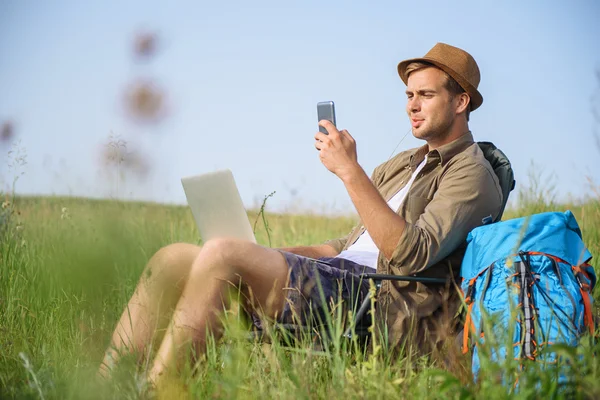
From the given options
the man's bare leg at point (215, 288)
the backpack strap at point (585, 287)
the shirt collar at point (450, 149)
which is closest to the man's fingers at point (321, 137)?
the man's bare leg at point (215, 288)

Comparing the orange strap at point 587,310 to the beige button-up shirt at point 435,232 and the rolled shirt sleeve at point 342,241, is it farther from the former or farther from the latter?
the rolled shirt sleeve at point 342,241

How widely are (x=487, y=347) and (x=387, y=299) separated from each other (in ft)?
3.36

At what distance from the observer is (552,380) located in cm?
180

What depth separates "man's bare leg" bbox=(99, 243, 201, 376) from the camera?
2137mm

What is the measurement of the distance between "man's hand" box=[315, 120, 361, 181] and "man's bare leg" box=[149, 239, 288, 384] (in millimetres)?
408

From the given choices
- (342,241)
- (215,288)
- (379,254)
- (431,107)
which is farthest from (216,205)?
(431,107)

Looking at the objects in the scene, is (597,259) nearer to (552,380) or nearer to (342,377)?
(552,380)

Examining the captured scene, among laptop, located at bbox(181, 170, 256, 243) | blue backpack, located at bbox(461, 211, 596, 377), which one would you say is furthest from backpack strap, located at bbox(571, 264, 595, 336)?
laptop, located at bbox(181, 170, 256, 243)

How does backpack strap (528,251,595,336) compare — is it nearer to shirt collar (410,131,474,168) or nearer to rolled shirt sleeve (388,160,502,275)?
rolled shirt sleeve (388,160,502,275)

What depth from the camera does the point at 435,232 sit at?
2.52 meters

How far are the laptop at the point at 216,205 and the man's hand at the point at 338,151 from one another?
15.6 inches

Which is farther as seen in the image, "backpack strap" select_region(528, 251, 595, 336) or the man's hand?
the man's hand

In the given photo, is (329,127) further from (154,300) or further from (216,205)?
(154,300)

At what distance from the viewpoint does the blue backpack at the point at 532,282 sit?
2.10m
